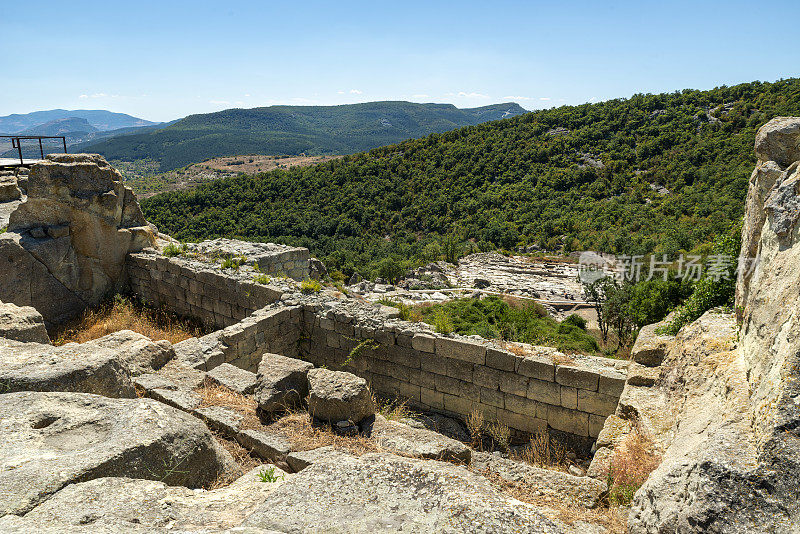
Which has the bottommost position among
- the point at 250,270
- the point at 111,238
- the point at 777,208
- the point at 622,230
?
the point at 622,230

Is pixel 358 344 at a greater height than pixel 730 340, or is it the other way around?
pixel 730 340

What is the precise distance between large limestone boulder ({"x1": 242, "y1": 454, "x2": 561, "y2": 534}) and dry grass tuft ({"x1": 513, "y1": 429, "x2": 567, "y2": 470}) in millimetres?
3128

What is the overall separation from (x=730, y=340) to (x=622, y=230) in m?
32.3

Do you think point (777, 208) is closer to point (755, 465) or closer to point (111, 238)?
point (755, 465)

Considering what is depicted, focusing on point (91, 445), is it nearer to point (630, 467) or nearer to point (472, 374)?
point (630, 467)

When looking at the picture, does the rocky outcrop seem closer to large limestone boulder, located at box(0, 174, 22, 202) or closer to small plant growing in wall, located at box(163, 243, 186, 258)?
small plant growing in wall, located at box(163, 243, 186, 258)

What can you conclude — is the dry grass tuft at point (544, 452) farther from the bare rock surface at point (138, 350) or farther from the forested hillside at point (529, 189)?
the forested hillside at point (529, 189)

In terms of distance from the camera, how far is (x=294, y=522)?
9.17 ft

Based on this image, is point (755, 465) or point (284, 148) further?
point (284, 148)

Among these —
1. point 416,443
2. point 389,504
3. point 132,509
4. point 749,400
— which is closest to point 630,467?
point 749,400

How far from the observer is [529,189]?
1762 inches

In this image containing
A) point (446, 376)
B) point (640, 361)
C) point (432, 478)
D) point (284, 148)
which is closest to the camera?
point (432, 478)

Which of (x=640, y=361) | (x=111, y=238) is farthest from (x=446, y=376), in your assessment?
(x=111, y=238)

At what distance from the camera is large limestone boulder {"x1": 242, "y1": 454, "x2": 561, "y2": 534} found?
2816 millimetres
